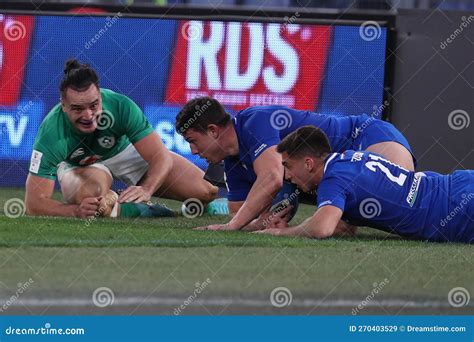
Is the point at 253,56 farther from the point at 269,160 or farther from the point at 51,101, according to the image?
the point at 269,160

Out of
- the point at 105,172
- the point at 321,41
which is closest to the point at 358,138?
the point at 105,172

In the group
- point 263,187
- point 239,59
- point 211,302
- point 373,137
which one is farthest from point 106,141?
point 211,302

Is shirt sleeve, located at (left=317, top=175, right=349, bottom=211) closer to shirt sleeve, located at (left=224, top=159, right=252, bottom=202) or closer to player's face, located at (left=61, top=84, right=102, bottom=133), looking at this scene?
shirt sleeve, located at (left=224, top=159, right=252, bottom=202)

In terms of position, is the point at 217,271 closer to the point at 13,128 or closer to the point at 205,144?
the point at 205,144

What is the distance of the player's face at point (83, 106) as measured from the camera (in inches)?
368

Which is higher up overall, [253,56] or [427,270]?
[253,56]

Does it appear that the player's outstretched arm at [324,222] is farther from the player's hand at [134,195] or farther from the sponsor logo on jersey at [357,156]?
the player's hand at [134,195]

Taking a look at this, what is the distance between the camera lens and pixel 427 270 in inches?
281

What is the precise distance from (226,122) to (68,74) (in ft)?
4.62

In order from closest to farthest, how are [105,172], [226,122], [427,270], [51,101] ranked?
1. [427,270]
2. [226,122]
3. [105,172]
4. [51,101]

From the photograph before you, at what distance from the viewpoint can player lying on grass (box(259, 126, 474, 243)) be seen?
8164 mm

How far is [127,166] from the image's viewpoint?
10.7 m

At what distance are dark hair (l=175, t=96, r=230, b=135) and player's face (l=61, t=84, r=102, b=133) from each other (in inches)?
31.3

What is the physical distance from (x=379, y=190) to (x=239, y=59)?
4380 mm
